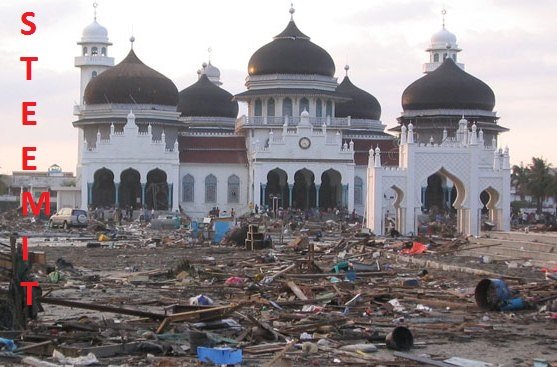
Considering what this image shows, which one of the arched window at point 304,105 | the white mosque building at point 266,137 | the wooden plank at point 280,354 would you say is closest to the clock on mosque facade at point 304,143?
the white mosque building at point 266,137

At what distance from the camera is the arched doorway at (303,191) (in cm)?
6850

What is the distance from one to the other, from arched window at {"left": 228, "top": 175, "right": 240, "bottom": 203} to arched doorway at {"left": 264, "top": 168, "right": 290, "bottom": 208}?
1.69 m

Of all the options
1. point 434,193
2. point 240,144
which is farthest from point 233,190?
point 434,193

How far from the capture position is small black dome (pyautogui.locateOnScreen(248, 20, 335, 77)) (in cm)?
6888

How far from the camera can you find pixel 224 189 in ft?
222

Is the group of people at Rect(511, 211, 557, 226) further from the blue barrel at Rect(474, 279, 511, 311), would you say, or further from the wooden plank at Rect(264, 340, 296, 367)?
the wooden plank at Rect(264, 340, 296, 367)

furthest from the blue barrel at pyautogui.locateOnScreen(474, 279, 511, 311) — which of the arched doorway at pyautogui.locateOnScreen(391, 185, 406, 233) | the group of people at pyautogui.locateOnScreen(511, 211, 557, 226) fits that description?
the group of people at pyautogui.locateOnScreen(511, 211, 557, 226)

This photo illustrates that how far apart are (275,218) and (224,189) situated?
11324 millimetres

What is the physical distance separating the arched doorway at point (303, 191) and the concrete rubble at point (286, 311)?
39.5 meters

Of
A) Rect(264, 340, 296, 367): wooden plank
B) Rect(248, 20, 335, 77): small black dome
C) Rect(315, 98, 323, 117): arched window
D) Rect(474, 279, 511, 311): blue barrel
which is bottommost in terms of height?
Rect(264, 340, 296, 367): wooden plank

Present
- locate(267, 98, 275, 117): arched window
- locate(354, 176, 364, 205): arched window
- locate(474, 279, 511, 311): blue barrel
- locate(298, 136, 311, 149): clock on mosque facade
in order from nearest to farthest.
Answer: locate(474, 279, 511, 311): blue barrel → locate(298, 136, 311, 149): clock on mosque facade → locate(354, 176, 364, 205): arched window → locate(267, 98, 275, 117): arched window

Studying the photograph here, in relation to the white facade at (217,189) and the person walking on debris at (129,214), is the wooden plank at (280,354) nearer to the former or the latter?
the person walking on debris at (129,214)

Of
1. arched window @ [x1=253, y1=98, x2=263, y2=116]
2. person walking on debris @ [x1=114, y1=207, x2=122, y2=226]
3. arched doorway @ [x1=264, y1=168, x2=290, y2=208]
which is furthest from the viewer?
arched window @ [x1=253, y1=98, x2=263, y2=116]

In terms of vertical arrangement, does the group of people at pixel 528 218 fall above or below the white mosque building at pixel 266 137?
below
